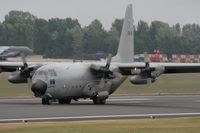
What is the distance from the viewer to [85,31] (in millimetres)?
187000

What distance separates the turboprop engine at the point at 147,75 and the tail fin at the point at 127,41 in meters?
3.66

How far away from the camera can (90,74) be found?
4762 cm

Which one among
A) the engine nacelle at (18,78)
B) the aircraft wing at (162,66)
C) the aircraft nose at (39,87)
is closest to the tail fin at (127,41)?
the aircraft wing at (162,66)

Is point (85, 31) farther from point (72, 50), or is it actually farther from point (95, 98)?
point (95, 98)

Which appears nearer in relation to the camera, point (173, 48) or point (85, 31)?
point (173, 48)

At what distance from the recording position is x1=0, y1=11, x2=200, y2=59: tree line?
554 feet

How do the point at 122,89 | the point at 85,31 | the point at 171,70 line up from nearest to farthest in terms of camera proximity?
the point at 171,70 → the point at 122,89 → the point at 85,31

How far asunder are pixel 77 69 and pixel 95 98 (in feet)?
7.44

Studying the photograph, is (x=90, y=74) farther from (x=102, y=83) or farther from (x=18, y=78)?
(x=18, y=78)

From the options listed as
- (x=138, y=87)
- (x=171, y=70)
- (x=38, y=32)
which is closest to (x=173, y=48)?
(x=38, y=32)

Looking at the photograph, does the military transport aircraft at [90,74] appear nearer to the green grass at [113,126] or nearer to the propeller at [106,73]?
the propeller at [106,73]

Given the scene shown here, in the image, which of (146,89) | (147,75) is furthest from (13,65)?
(146,89)

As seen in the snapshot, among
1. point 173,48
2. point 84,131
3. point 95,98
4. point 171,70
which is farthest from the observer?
point 173,48

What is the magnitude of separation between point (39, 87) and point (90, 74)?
4410 mm
